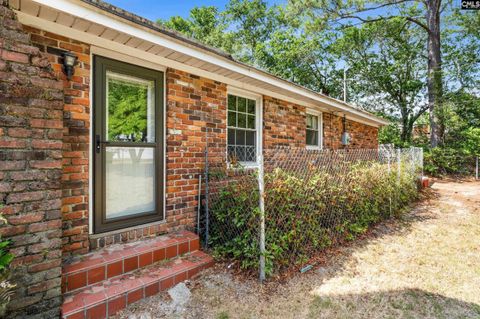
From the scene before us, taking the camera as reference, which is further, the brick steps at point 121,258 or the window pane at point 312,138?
the window pane at point 312,138

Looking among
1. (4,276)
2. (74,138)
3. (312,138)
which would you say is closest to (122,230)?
(74,138)

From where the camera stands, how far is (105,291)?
8.41ft

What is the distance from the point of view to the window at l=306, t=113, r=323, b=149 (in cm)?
708

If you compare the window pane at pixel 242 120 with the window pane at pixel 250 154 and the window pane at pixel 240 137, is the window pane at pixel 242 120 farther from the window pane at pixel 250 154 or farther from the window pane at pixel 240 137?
the window pane at pixel 250 154

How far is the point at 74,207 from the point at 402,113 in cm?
2082

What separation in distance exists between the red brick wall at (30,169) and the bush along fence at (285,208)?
6.29ft

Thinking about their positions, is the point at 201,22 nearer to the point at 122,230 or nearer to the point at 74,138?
the point at 74,138

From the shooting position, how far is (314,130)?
7289 mm

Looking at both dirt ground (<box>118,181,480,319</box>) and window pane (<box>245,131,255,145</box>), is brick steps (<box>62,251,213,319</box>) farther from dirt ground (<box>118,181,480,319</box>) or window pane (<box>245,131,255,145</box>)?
window pane (<box>245,131,255,145</box>)

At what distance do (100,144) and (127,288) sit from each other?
1.60 meters

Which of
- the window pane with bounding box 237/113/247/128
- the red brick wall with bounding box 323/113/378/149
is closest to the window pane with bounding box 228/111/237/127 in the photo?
the window pane with bounding box 237/113/247/128

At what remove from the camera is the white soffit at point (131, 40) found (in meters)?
2.45

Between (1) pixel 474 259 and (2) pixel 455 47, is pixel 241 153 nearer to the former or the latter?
(1) pixel 474 259

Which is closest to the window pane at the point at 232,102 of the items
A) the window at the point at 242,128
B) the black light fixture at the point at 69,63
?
the window at the point at 242,128
